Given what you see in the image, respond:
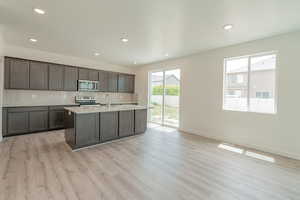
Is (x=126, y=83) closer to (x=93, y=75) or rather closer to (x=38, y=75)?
(x=93, y=75)

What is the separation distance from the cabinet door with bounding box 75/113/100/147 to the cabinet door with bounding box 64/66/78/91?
239 cm

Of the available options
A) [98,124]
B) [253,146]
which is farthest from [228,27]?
[98,124]

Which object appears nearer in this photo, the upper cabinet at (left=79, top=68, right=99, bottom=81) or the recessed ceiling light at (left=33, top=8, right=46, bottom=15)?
the recessed ceiling light at (left=33, top=8, right=46, bottom=15)

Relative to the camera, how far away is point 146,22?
2.82 meters

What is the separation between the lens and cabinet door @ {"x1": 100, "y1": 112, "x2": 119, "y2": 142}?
372cm

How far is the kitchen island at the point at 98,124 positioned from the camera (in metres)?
3.31

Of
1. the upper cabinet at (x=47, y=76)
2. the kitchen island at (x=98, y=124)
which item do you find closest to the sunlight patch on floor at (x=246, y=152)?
the kitchen island at (x=98, y=124)

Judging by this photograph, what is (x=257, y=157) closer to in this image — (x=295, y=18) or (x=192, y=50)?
(x=295, y=18)

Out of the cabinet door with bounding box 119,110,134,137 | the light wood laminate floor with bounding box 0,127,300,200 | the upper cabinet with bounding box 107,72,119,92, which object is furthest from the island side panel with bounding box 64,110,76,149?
the upper cabinet with bounding box 107,72,119,92

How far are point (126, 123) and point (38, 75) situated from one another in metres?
3.19

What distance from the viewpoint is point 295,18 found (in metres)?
2.57

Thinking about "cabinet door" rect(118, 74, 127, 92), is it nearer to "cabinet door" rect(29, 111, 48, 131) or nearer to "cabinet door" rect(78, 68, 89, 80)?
"cabinet door" rect(78, 68, 89, 80)

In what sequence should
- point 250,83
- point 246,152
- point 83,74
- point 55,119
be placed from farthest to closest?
point 83,74
point 55,119
point 250,83
point 246,152

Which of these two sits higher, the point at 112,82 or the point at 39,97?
the point at 112,82
